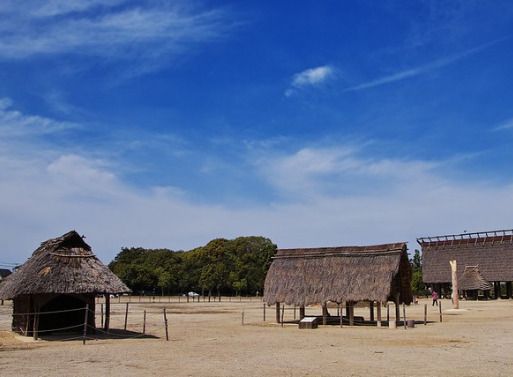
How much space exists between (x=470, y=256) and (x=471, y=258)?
12.2 inches

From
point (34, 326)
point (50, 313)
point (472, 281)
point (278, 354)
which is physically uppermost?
point (472, 281)

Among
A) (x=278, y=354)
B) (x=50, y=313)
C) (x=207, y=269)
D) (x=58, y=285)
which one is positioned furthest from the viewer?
(x=207, y=269)

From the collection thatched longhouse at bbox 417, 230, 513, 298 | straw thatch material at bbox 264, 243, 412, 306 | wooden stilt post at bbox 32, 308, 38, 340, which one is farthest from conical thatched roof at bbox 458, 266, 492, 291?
wooden stilt post at bbox 32, 308, 38, 340

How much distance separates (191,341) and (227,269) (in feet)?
185

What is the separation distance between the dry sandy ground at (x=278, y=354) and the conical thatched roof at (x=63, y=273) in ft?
6.19

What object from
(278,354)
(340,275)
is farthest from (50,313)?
(340,275)

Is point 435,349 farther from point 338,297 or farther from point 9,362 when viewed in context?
point 9,362

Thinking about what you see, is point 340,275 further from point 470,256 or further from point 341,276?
point 470,256

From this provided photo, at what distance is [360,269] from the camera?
2830 cm

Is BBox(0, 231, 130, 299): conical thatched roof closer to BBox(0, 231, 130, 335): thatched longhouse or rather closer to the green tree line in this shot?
BBox(0, 231, 130, 335): thatched longhouse

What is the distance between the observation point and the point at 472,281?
58250mm

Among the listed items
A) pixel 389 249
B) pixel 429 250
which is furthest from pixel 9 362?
pixel 429 250

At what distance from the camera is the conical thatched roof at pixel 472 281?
57303 mm

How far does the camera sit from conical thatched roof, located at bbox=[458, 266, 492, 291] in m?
57.3
